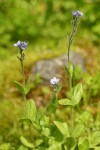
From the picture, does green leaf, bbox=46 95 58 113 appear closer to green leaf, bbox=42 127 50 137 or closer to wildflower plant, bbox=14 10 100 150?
wildflower plant, bbox=14 10 100 150

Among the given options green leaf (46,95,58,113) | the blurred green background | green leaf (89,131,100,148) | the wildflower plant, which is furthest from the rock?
green leaf (46,95,58,113)

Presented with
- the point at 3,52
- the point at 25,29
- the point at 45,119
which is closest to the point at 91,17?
the point at 25,29

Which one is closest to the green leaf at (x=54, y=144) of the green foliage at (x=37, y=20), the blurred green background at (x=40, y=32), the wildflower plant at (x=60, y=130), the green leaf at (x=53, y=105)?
the wildflower plant at (x=60, y=130)

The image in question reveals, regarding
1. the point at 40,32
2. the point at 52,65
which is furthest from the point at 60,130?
the point at 40,32

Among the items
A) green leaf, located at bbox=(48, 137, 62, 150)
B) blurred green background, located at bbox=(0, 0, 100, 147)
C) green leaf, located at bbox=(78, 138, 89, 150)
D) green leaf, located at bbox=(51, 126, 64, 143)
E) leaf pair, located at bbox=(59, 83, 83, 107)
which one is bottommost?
green leaf, located at bbox=(78, 138, 89, 150)

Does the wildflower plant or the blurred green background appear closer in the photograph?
the wildflower plant

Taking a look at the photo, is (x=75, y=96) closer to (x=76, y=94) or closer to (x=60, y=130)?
(x=76, y=94)
